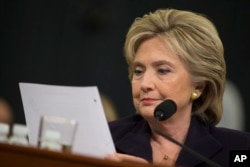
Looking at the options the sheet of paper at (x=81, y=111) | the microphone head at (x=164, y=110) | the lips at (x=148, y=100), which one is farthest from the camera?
the lips at (x=148, y=100)

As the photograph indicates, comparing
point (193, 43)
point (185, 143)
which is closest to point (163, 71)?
point (193, 43)

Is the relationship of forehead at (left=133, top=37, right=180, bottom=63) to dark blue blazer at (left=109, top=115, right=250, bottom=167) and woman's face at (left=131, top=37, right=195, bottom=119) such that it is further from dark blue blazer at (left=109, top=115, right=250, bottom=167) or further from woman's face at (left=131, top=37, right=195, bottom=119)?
dark blue blazer at (left=109, top=115, right=250, bottom=167)

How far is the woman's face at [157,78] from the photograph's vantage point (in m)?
2.20

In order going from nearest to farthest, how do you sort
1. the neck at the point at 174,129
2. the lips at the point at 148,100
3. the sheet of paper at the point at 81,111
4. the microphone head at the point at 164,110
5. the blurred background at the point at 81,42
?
the sheet of paper at the point at 81,111 → the microphone head at the point at 164,110 → the lips at the point at 148,100 → the neck at the point at 174,129 → the blurred background at the point at 81,42

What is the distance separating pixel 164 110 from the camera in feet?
6.84

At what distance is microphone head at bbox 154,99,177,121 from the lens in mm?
2074

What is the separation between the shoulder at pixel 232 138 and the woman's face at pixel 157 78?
7.8 inches

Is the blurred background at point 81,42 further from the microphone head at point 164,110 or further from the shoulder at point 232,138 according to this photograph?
the microphone head at point 164,110

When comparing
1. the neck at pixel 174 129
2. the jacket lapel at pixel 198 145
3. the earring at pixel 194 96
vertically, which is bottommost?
the jacket lapel at pixel 198 145

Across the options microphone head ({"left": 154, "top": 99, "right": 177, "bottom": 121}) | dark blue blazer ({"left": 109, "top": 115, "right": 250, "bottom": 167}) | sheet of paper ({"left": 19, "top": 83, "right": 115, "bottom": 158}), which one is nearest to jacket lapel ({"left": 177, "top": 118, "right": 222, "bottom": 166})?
dark blue blazer ({"left": 109, "top": 115, "right": 250, "bottom": 167})

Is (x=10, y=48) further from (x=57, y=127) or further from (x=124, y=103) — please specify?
(x=57, y=127)

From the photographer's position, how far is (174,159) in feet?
7.42

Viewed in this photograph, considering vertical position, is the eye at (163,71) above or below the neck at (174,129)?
above

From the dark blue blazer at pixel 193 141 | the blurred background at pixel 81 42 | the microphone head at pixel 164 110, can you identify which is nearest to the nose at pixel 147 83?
the microphone head at pixel 164 110
